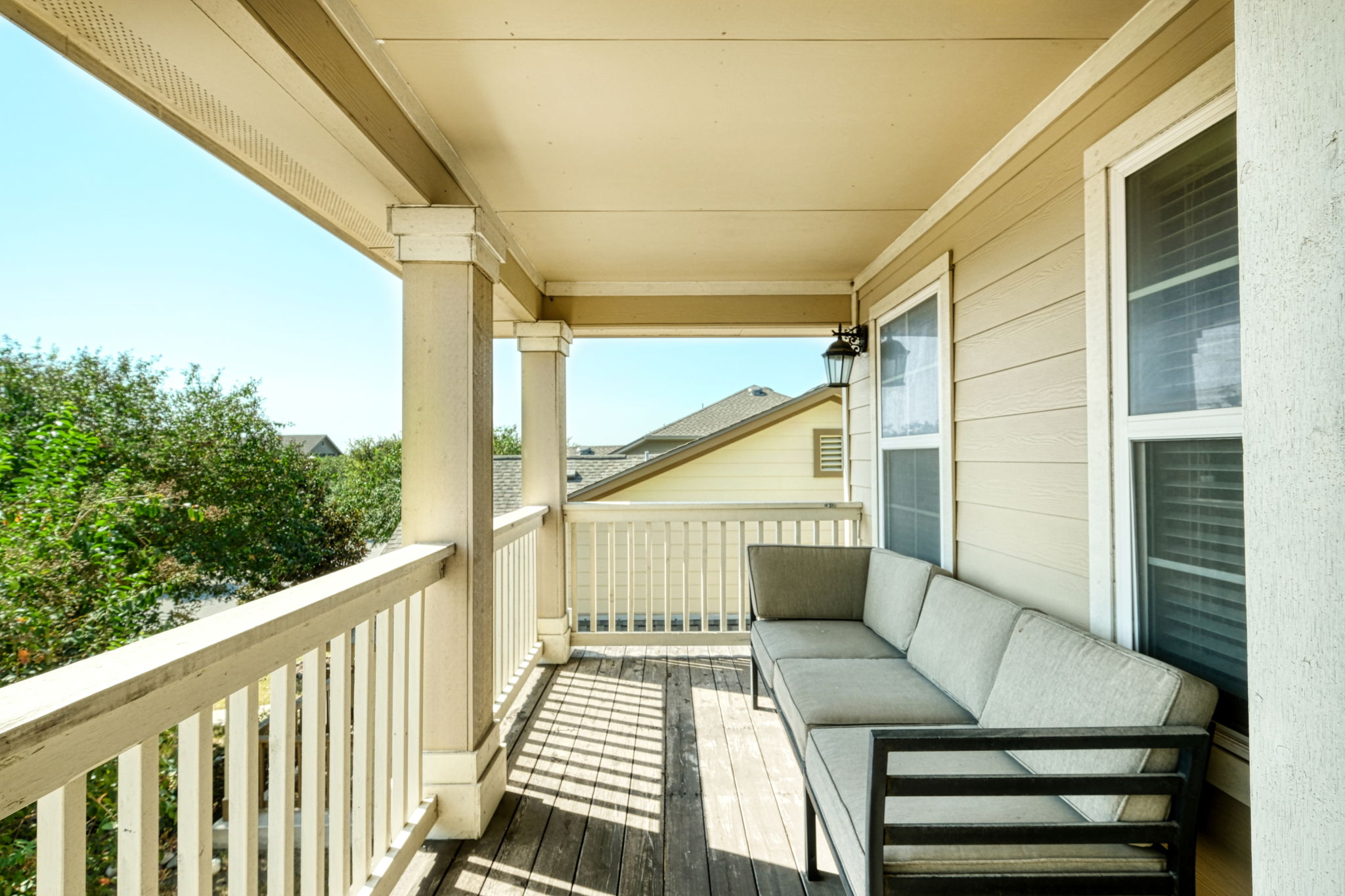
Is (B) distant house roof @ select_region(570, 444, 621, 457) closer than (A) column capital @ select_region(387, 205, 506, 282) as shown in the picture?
No

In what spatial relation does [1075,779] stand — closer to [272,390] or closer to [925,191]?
[925,191]

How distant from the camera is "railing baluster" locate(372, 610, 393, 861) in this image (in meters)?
1.84

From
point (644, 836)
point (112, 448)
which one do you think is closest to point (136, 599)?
point (112, 448)

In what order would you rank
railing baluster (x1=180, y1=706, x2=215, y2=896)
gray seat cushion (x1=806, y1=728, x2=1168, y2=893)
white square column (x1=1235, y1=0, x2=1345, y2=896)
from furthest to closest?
1. gray seat cushion (x1=806, y1=728, x2=1168, y2=893)
2. railing baluster (x1=180, y1=706, x2=215, y2=896)
3. white square column (x1=1235, y1=0, x2=1345, y2=896)

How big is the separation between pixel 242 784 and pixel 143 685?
1.40 ft

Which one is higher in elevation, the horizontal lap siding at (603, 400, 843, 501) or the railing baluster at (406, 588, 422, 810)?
the horizontal lap siding at (603, 400, 843, 501)

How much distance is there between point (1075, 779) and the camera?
4.25 feet

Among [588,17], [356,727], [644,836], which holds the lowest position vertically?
[644,836]

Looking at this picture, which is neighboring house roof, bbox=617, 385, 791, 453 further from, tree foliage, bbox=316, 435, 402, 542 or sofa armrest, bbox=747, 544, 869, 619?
sofa armrest, bbox=747, 544, 869, 619

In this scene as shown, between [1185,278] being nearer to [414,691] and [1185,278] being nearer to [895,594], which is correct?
[895,594]

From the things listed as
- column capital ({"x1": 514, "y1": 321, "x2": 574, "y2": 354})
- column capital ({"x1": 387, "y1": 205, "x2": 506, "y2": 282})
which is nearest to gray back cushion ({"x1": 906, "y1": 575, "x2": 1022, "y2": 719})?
column capital ({"x1": 387, "y1": 205, "x2": 506, "y2": 282})

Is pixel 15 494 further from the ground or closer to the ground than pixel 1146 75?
closer to the ground

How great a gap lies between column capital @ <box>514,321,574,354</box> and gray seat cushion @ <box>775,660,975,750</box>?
2.51 metres

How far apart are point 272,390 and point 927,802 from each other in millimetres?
11778
